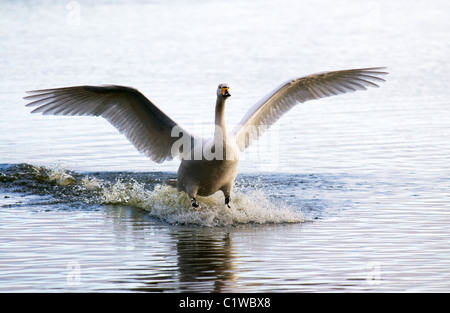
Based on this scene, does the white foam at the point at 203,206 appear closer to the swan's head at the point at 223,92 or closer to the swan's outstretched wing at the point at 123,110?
the swan's outstretched wing at the point at 123,110

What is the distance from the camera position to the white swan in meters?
13.1

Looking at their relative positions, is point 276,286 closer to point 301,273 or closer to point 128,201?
point 301,273

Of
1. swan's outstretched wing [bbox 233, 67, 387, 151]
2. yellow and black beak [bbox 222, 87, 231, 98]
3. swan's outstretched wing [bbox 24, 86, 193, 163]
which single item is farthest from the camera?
swan's outstretched wing [bbox 233, 67, 387, 151]

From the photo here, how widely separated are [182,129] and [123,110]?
37.7 inches

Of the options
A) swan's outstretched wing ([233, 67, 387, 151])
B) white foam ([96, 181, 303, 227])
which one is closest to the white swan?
swan's outstretched wing ([233, 67, 387, 151])

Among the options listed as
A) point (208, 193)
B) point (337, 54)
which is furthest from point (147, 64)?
point (208, 193)

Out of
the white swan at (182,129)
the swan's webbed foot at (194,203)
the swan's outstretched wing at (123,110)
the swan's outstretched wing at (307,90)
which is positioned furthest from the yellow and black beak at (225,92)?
the swan's webbed foot at (194,203)

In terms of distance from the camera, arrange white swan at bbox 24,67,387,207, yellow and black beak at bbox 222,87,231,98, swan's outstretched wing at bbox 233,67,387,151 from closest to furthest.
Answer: yellow and black beak at bbox 222,87,231,98 < white swan at bbox 24,67,387,207 < swan's outstretched wing at bbox 233,67,387,151

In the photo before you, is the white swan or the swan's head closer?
the swan's head

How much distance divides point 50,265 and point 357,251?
3824 millimetres

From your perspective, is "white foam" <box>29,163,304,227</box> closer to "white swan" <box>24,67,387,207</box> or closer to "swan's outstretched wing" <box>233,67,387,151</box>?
"white swan" <box>24,67,387,207</box>

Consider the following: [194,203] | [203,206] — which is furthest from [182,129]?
[203,206]

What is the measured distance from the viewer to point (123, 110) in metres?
13.8

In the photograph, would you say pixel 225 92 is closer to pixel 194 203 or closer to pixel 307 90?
pixel 194 203
